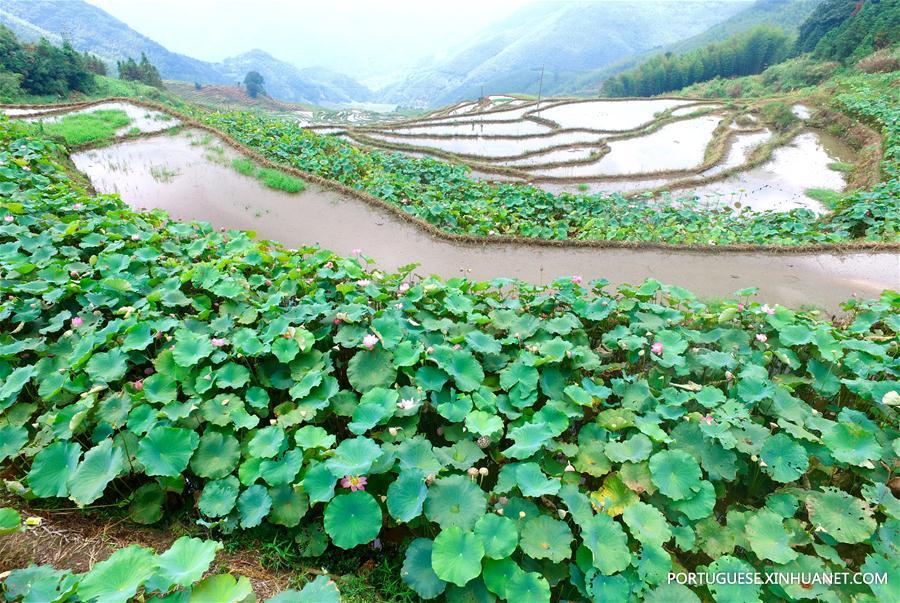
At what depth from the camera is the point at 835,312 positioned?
644 cm

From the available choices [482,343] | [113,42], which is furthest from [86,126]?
[113,42]

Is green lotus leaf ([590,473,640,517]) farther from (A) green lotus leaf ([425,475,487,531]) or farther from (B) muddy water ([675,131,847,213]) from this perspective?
(B) muddy water ([675,131,847,213])

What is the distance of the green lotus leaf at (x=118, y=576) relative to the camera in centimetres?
190

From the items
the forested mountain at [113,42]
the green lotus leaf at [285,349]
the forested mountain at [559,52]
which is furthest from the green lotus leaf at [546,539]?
the forested mountain at [559,52]

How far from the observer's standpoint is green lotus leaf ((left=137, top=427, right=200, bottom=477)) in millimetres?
2658

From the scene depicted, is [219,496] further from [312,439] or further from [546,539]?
[546,539]

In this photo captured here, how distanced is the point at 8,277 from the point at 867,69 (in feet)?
129

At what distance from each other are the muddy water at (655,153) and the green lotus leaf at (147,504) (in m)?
16.5

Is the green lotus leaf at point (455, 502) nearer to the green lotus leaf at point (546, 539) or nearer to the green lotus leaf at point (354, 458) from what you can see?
the green lotus leaf at point (546, 539)

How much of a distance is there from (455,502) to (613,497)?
3.50 ft

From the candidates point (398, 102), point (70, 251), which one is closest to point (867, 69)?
point (70, 251)

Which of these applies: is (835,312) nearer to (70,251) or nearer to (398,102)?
(70,251)

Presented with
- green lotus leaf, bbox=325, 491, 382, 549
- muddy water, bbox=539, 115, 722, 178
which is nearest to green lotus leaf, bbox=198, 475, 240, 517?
green lotus leaf, bbox=325, 491, 382, 549

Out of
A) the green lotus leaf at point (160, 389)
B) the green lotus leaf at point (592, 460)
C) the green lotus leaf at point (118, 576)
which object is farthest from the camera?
the green lotus leaf at point (160, 389)
